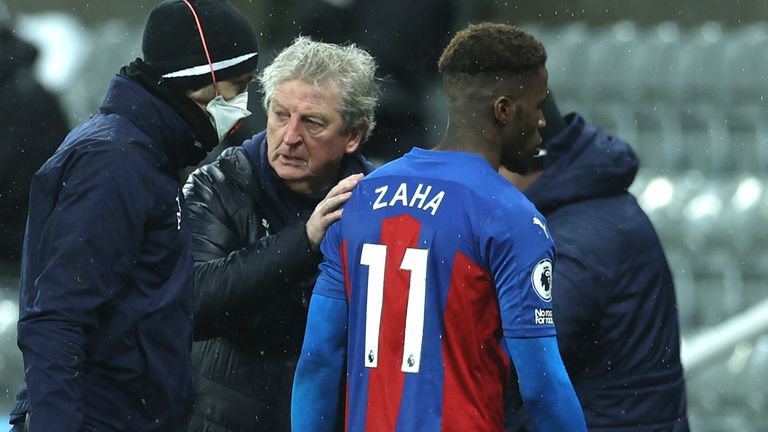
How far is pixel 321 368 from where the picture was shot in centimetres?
301

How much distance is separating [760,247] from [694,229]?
359 millimetres

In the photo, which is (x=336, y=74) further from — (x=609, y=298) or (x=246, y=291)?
(x=609, y=298)

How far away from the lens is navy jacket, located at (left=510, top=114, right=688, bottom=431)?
11.4 feet

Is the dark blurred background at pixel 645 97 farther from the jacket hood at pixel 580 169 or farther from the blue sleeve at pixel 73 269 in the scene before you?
the blue sleeve at pixel 73 269

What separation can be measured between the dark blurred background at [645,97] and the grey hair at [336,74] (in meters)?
2.84

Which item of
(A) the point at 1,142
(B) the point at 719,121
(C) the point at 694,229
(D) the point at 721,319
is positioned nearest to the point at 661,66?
(B) the point at 719,121

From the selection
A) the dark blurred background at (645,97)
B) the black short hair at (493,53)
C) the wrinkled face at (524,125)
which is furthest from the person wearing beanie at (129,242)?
the dark blurred background at (645,97)

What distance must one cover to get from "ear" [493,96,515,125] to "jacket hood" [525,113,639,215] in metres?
0.69

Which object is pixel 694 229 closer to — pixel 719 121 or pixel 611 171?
pixel 719 121

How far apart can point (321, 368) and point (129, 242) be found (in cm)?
49

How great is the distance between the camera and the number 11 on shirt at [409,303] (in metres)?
2.82

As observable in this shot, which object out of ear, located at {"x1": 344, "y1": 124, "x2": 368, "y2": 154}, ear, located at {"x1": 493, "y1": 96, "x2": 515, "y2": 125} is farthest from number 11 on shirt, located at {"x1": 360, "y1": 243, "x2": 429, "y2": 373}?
ear, located at {"x1": 344, "y1": 124, "x2": 368, "y2": 154}

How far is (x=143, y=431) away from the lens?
2969mm

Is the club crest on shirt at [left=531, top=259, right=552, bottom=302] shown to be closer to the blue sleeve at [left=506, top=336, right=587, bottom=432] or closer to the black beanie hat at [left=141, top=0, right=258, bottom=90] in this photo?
the blue sleeve at [left=506, top=336, right=587, bottom=432]
